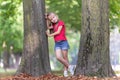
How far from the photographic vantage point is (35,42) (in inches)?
433

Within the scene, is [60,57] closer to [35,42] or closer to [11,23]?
[35,42]

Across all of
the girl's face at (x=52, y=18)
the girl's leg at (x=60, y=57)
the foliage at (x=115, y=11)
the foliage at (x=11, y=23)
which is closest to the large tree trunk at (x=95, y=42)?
the girl's leg at (x=60, y=57)

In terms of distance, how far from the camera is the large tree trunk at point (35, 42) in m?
11.0

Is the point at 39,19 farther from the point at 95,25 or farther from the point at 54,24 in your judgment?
the point at 95,25

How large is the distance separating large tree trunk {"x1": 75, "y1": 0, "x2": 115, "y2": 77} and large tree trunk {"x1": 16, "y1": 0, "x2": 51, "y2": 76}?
1098mm

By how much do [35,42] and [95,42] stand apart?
1.74 meters

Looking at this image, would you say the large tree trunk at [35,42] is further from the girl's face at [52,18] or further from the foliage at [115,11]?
the foliage at [115,11]

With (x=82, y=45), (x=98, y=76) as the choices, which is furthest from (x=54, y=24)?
(x=98, y=76)

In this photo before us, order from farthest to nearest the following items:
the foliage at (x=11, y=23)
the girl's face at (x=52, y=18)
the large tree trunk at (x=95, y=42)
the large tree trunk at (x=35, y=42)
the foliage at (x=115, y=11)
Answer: the foliage at (x=11, y=23), the foliage at (x=115, y=11), the girl's face at (x=52, y=18), the large tree trunk at (x=35, y=42), the large tree trunk at (x=95, y=42)

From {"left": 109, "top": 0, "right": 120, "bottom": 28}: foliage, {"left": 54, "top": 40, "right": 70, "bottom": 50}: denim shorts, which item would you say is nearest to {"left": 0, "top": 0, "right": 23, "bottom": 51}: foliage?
{"left": 109, "top": 0, "right": 120, "bottom": 28}: foliage

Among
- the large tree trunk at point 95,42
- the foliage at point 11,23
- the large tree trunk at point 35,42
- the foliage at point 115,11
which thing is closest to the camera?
the large tree trunk at point 95,42

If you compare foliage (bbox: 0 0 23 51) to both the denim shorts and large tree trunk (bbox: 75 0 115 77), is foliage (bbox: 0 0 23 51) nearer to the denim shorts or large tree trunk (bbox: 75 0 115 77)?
the denim shorts

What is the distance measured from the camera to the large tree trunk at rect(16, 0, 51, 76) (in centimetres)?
1099

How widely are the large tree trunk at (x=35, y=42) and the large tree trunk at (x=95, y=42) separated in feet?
3.60
